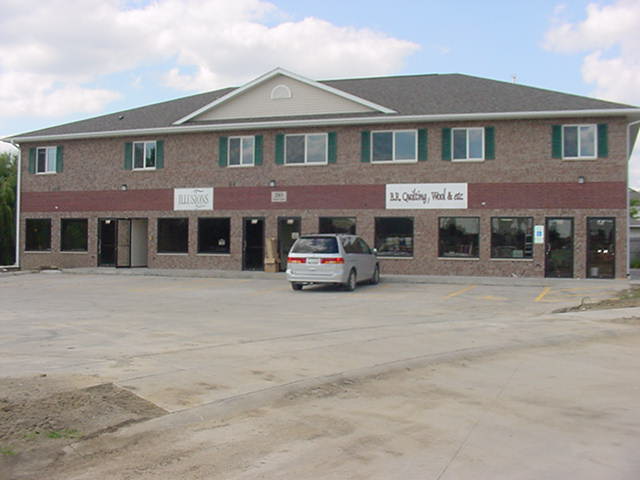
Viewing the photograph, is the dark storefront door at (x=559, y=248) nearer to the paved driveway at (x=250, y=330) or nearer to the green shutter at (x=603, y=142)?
the green shutter at (x=603, y=142)

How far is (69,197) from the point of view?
32406 millimetres

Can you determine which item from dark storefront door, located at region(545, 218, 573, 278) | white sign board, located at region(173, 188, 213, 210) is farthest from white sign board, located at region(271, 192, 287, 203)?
dark storefront door, located at region(545, 218, 573, 278)

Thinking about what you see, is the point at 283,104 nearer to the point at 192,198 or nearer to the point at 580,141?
the point at 192,198

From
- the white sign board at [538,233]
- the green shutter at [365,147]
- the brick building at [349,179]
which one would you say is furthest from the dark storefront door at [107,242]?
the white sign board at [538,233]

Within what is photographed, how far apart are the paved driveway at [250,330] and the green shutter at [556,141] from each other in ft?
19.3

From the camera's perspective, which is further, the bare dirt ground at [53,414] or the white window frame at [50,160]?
the white window frame at [50,160]

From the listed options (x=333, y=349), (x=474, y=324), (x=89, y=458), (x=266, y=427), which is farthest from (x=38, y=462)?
(x=474, y=324)

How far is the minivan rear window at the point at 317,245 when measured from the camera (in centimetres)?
2017

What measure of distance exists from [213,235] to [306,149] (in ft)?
18.9

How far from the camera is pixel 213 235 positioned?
30016mm

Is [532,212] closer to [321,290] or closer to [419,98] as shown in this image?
[419,98]

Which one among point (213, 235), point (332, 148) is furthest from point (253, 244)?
point (332, 148)

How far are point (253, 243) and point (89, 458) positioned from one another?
24229mm

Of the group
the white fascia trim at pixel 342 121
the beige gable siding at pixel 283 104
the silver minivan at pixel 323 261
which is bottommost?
the silver minivan at pixel 323 261
